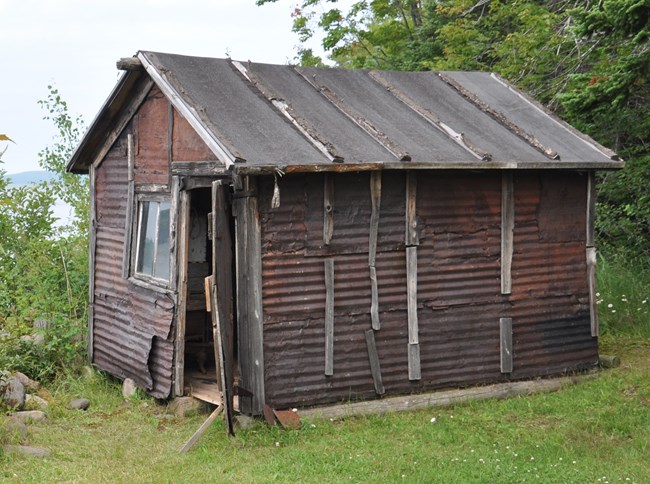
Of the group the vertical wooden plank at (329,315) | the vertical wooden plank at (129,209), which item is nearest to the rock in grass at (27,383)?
the vertical wooden plank at (129,209)

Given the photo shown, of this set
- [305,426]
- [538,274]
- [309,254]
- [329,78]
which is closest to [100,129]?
[329,78]

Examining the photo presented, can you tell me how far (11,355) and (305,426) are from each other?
4.96 metres

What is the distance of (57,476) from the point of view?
8.32 meters

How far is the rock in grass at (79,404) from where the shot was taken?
36.2 feet

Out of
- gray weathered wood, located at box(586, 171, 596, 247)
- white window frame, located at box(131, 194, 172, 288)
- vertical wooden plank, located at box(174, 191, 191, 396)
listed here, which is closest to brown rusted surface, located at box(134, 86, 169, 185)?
white window frame, located at box(131, 194, 172, 288)

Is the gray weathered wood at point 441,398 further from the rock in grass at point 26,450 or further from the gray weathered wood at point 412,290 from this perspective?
the rock in grass at point 26,450

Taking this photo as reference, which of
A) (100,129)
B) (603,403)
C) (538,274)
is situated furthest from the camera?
(100,129)

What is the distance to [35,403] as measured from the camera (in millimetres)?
10820

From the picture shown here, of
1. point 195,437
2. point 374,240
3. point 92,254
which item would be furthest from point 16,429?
point 374,240

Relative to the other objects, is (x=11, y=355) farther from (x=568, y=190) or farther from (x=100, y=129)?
(x=568, y=190)

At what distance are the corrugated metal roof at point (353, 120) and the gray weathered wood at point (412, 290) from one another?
42.8 inches

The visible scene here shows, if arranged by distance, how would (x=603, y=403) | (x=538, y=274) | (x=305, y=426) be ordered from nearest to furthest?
(x=305, y=426), (x=603, y=403), (x=538, y=274)

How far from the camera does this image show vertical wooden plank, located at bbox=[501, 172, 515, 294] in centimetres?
1097

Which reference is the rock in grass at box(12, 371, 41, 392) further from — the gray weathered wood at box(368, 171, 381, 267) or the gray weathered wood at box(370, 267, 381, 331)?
the gray weathered wood at box(368, 171, 381, 267)
